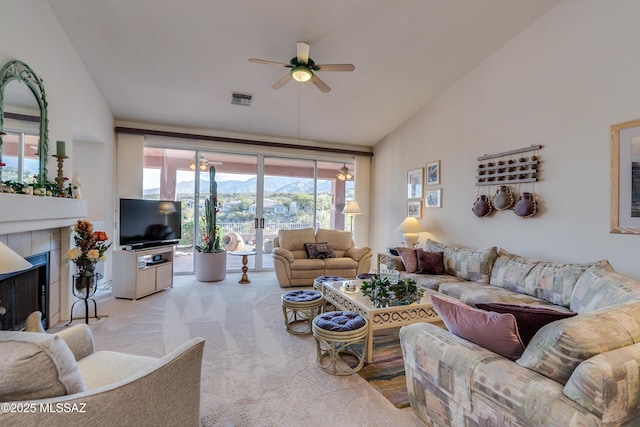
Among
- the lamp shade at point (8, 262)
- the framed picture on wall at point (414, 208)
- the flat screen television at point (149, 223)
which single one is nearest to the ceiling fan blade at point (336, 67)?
the lamp shade at point (8, 262)

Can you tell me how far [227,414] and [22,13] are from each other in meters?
3.69

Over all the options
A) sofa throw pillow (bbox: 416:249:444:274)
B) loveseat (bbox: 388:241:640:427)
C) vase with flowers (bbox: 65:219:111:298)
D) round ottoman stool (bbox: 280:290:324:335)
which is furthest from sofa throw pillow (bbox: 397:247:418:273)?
vase with flowers (bbox: 65:219:111:298)

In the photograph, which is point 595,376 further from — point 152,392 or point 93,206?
point 93,206

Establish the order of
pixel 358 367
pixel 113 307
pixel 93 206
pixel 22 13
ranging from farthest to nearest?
1. pixel 93 206
2. pixel 113 307
3. pixel 22 13
4. pixel 358 367

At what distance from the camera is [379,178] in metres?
6.68

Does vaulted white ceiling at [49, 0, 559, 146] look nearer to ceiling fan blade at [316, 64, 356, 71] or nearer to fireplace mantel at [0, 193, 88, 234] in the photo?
ceiling fan blade at [316, 64, 356, 71]

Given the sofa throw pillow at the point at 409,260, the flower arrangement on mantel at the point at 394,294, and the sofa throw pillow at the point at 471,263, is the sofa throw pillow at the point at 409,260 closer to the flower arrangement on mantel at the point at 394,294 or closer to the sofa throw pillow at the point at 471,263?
the sofa throw pillow at the point at 471,263

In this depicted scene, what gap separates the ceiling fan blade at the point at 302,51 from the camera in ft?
9.83

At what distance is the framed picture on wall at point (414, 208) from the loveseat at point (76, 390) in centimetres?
472

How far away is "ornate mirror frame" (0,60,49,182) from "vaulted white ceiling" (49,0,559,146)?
91cm

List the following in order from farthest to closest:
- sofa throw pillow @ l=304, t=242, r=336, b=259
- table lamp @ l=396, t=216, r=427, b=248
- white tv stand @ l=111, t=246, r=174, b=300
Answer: sofa throw pillow @ l=304, t=242, r=336, b=259
table lamp @ l=396, t=216, r=427, b=248
white tv stand @ l=111, t=246, r=174, b=300

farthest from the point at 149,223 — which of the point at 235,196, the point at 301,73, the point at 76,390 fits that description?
the point at 76,390

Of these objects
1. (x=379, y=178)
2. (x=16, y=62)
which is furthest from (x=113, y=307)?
(x=379, y=178)

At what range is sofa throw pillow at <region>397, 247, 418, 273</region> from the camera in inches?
166
